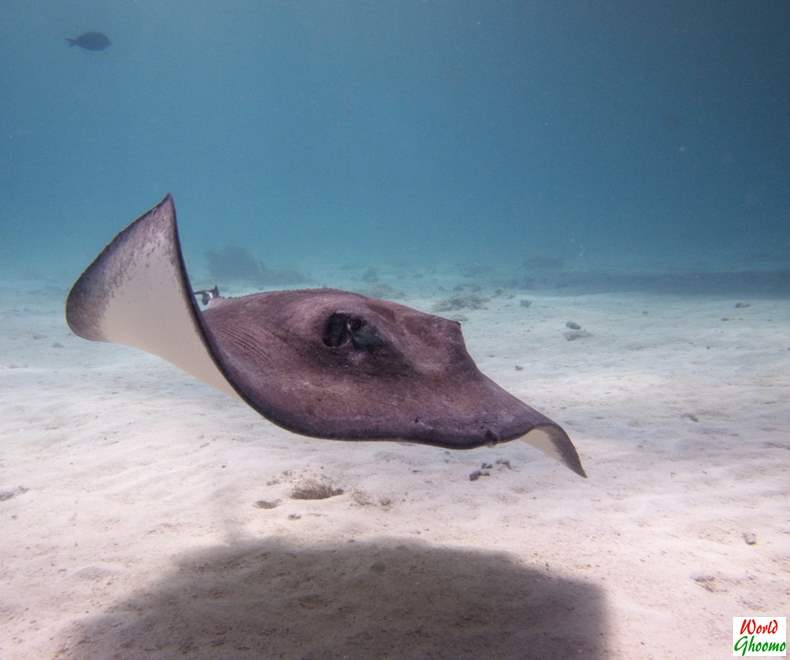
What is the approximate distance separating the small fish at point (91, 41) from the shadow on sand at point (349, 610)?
21.5 m

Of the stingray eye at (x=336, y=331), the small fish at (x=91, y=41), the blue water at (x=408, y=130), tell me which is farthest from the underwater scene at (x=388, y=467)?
the blue water at (x=408, y=130)

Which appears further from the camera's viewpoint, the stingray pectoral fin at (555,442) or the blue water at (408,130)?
the blue water at (408,130)

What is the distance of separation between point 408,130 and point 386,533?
14505 cm

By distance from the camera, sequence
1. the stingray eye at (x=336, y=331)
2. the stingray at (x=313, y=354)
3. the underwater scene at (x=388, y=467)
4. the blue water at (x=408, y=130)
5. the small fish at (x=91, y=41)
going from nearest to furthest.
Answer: the stingray at (x=313, y=354), the underwater scene at (x=388, y=467), the stingray eye at (x=336, y=331), the small fish at (x=91, y=41), the blue water at (x=408, y=130)

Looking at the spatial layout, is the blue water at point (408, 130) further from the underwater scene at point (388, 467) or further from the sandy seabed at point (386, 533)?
the sandy seabed at point (386, 533)

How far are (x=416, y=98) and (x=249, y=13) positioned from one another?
39.0 meters

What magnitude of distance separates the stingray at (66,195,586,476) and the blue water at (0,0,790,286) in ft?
88.5

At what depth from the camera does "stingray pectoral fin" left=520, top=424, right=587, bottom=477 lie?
2.24 meters

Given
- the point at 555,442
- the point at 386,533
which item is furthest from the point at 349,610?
the point at 555,442

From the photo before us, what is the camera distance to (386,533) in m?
3.30

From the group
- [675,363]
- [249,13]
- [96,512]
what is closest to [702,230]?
[675,363]

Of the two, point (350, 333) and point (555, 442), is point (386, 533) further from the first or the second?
point (350, 333)

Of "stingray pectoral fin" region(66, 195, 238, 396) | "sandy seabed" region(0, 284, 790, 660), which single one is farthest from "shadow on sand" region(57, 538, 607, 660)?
"stingray pectoral fin" region(66, 195, 238, 396)

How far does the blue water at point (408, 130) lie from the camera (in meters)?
45.9
